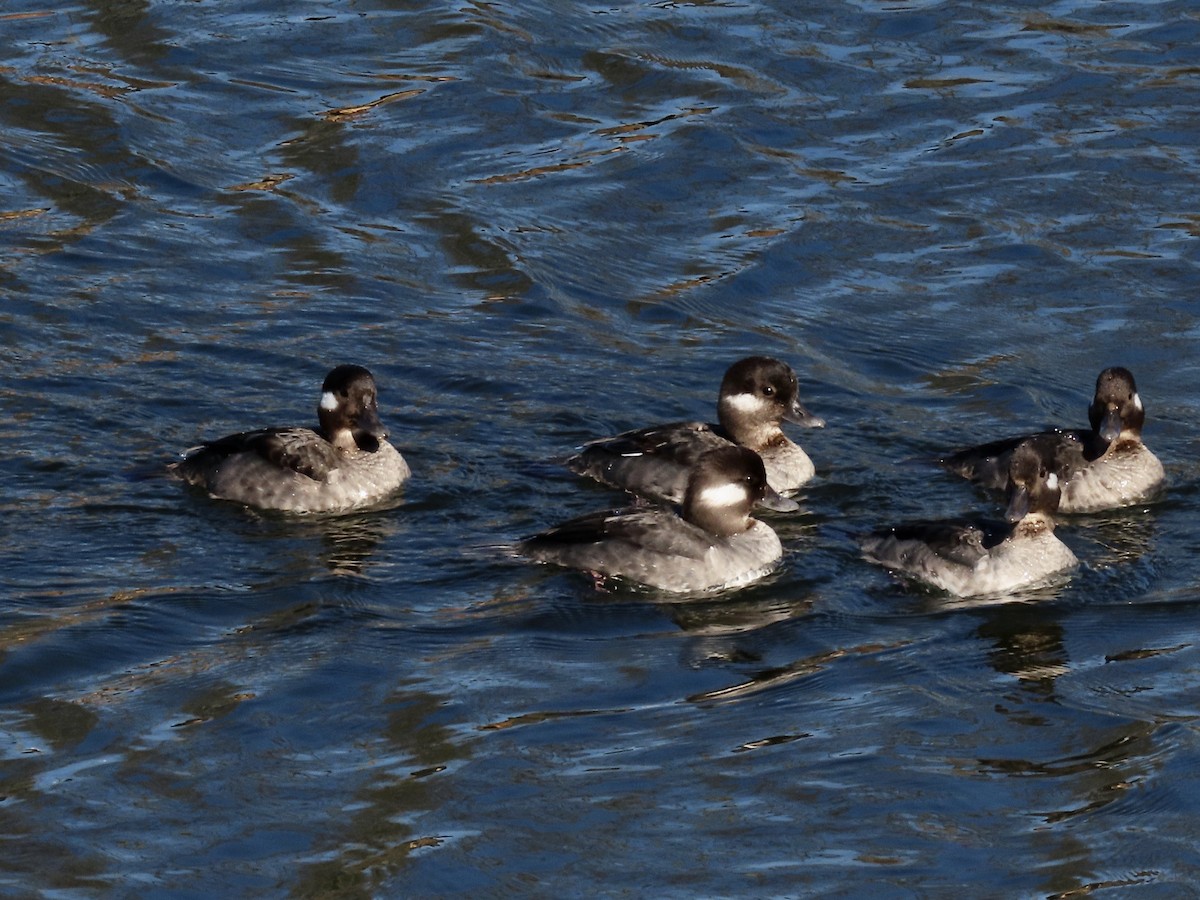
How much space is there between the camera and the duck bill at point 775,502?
11.9 metres

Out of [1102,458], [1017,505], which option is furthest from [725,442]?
[1102,458]

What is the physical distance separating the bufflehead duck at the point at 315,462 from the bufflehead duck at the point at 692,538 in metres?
1.42

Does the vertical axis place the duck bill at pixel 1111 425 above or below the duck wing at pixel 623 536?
above

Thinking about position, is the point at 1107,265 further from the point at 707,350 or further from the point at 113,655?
the point at 113,655

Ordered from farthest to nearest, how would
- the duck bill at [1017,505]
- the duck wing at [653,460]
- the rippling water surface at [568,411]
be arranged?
1. the duck wing at [653,460]
2. the duck bill at [1017,505]
3. the rippling water surface at [568,411]

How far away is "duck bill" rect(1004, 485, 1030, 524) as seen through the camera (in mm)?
11242

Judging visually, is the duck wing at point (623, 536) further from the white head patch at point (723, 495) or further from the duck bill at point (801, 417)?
the duck bill at point (801, 417)

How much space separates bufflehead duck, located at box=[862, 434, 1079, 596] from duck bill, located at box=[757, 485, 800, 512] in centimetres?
59

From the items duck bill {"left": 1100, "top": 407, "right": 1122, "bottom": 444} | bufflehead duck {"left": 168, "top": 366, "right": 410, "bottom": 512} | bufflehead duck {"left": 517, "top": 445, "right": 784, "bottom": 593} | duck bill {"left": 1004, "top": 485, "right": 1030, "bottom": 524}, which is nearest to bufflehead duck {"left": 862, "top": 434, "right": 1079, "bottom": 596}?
duck bill {"left": 1004, "top": 485, "right": 1030, "bottom": 524}

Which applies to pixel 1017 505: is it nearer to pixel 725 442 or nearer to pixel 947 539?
pixel 947 539

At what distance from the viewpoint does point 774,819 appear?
8.43 m

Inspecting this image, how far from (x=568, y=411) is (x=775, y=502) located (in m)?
2.32

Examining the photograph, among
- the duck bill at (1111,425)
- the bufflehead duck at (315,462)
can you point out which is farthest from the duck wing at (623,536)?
the duck bill at (1111,425)

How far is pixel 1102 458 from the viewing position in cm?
1258
